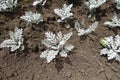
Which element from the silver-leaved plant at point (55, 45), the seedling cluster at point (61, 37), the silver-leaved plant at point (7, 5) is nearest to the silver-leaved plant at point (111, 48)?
the seedling cluster at point (61, 37)

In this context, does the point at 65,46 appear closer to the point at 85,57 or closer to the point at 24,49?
the point at 85,57

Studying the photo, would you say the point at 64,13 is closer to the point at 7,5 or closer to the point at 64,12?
the point at 64,12

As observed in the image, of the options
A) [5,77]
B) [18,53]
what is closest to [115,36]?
[18,53]

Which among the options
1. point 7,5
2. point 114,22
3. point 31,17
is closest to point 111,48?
point 114,22

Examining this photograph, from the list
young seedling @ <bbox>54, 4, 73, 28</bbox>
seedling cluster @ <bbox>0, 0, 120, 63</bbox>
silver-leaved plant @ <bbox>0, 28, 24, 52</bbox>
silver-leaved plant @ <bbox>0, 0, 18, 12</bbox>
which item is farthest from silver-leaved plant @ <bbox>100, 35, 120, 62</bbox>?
silver-leaved plant @ <bbox>0, 0, 18, 12</bbox>

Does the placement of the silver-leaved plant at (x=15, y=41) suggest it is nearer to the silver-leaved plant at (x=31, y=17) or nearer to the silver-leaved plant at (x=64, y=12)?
the silver-leaved plant at (x=31, y=17)

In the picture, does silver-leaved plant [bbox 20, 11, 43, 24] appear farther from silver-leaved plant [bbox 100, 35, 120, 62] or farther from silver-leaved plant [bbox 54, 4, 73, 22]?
silver-leaved plant [bbox 100, 35, 120, 62]

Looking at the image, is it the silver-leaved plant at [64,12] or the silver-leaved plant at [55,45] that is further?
the silver-leaved plant at [64,12]
